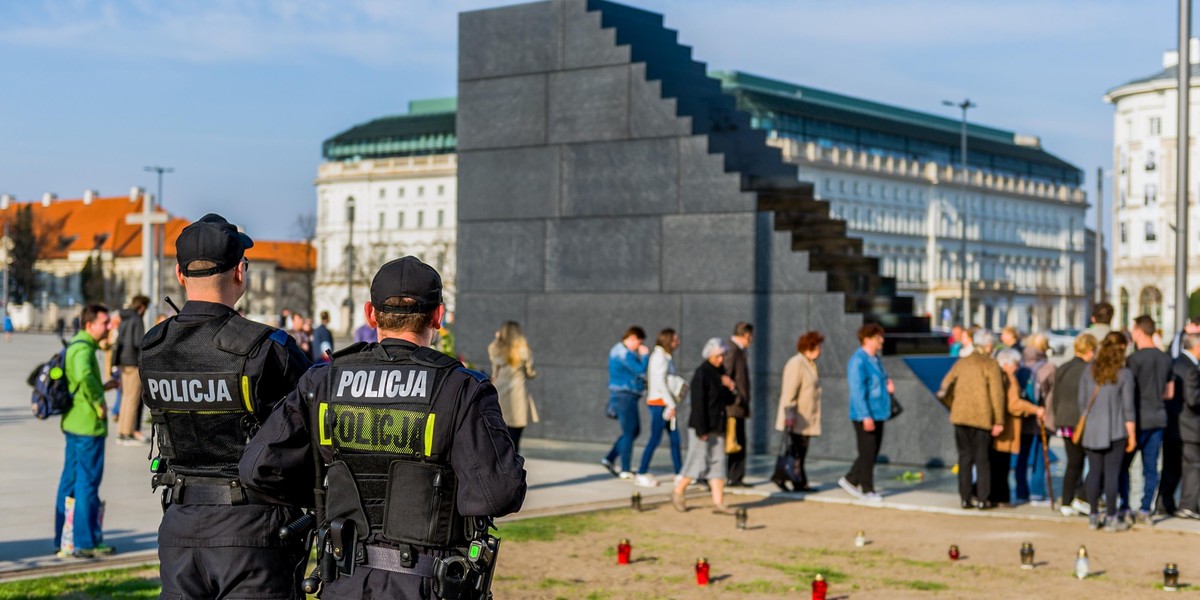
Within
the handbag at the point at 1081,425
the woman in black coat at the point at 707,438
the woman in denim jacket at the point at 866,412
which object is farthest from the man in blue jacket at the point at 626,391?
the handbag at the point at 1081,425

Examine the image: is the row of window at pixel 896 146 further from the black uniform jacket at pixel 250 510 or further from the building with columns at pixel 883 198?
the black uniform jacket at pixel 250 510

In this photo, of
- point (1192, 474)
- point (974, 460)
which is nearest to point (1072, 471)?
point (974, 460)

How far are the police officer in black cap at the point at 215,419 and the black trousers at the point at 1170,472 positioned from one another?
9.94 meters

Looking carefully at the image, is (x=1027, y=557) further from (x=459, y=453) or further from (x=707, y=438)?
(x=459, y=453)

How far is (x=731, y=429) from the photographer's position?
1430 centimetres

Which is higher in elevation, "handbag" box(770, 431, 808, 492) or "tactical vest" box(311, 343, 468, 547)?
"tactical vest" box(311, 343, 468, 547)

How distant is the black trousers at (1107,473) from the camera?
1202cm

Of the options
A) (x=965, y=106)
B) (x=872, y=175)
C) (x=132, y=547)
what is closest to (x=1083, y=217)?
(x=872, y=175)

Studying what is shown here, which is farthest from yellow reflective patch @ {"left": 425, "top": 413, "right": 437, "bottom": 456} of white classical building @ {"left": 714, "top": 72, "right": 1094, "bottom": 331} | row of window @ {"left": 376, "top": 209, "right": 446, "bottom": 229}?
row of window @ {"left": 376, "top": 209, "right": 446, "bottom": 229}

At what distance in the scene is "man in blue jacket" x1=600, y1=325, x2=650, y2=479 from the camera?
595 inches

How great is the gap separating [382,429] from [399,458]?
0.33 feet

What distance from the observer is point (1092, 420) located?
12047 millimetres

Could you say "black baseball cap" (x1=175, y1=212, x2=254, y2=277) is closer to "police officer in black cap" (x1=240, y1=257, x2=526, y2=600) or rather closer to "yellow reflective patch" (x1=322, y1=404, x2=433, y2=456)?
"police officer in black cap" (x1=240, y1=257, x2=526, y2=600)

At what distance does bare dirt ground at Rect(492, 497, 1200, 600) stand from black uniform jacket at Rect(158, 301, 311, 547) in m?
4.04
